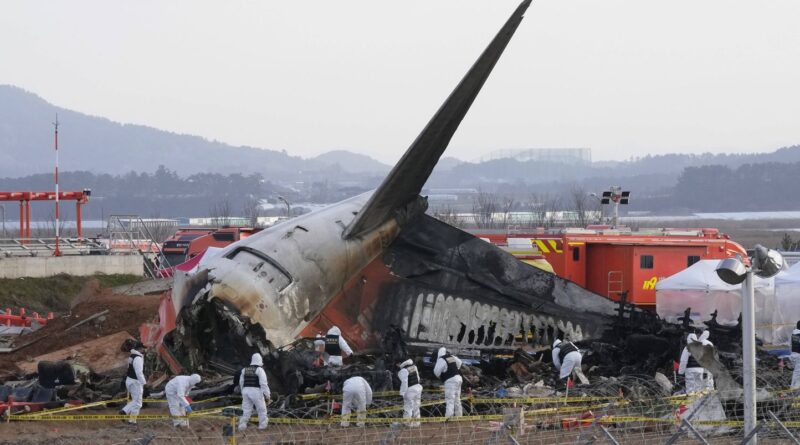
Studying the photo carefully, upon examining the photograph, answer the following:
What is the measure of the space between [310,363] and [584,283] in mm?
23954

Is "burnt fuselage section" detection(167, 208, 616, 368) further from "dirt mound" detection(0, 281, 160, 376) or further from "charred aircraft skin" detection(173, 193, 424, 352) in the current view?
"dirt mound" detection(0, 281, 160, 376)

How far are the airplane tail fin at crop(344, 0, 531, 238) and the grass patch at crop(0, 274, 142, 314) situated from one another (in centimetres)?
Result: 1865

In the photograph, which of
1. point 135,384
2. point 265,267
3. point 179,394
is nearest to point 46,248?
point 265,267

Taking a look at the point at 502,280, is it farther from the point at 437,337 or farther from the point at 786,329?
the point at 786,329

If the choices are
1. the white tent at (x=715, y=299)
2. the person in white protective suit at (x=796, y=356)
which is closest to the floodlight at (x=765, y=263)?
the person in white protective suit at (x=796, y=356)

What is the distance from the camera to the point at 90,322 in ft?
101

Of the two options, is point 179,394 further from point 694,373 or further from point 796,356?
point 796,356

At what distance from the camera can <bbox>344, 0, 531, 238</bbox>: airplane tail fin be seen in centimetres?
2334

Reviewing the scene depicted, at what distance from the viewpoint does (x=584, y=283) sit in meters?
43.3

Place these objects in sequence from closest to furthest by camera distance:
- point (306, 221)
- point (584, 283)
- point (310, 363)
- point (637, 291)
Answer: point (310, 363) < point (306, 221) < point (637, 291) < point (584, 283)

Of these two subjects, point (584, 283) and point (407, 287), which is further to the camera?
point (584, 283)

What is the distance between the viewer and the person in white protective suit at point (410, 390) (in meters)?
18.9

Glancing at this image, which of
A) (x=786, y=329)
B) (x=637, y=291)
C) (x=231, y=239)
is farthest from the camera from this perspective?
(x=231, y=239)

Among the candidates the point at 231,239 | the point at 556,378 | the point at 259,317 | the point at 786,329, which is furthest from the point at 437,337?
the point at 231,239
